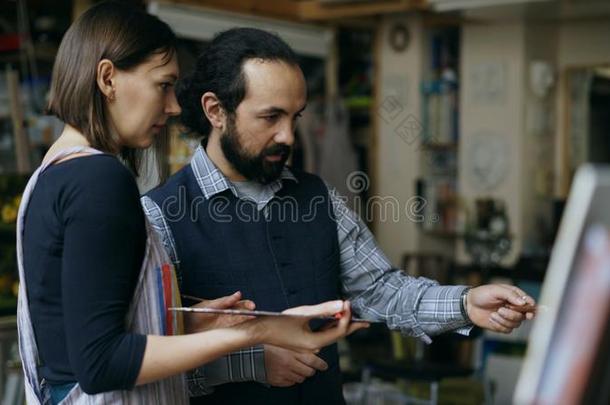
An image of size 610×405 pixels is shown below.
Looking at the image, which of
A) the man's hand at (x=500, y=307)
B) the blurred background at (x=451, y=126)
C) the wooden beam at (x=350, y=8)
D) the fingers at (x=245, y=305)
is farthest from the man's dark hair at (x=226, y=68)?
the wooden beam at (x=350, y=8)

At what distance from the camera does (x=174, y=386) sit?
1.49 meters

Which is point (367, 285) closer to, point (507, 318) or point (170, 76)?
point (507, 318)

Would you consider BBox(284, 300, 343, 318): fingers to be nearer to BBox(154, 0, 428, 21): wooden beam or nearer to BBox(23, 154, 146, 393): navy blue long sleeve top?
BBox(23, 154, 146, 393): navy blue long sleeve top

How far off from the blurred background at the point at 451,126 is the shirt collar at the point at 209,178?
2983mm

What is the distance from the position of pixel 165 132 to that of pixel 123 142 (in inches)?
13.6

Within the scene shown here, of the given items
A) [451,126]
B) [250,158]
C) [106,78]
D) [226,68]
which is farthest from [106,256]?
[451,126]

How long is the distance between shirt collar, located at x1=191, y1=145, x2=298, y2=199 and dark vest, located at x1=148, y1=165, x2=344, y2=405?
0.01 m

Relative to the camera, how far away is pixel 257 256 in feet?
6.07

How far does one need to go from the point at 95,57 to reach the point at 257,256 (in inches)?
23.8

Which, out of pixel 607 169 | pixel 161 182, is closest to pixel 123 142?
pixel 161 182

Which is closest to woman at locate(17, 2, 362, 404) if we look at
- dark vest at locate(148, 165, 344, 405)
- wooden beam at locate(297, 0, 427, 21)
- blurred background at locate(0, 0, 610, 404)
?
dark vest at locate(148, 165, 344, 405)

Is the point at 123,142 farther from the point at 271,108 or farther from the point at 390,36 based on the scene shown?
the point at 390,36

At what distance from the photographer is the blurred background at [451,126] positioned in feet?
17.4

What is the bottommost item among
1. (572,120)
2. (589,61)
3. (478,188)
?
(478,188)
